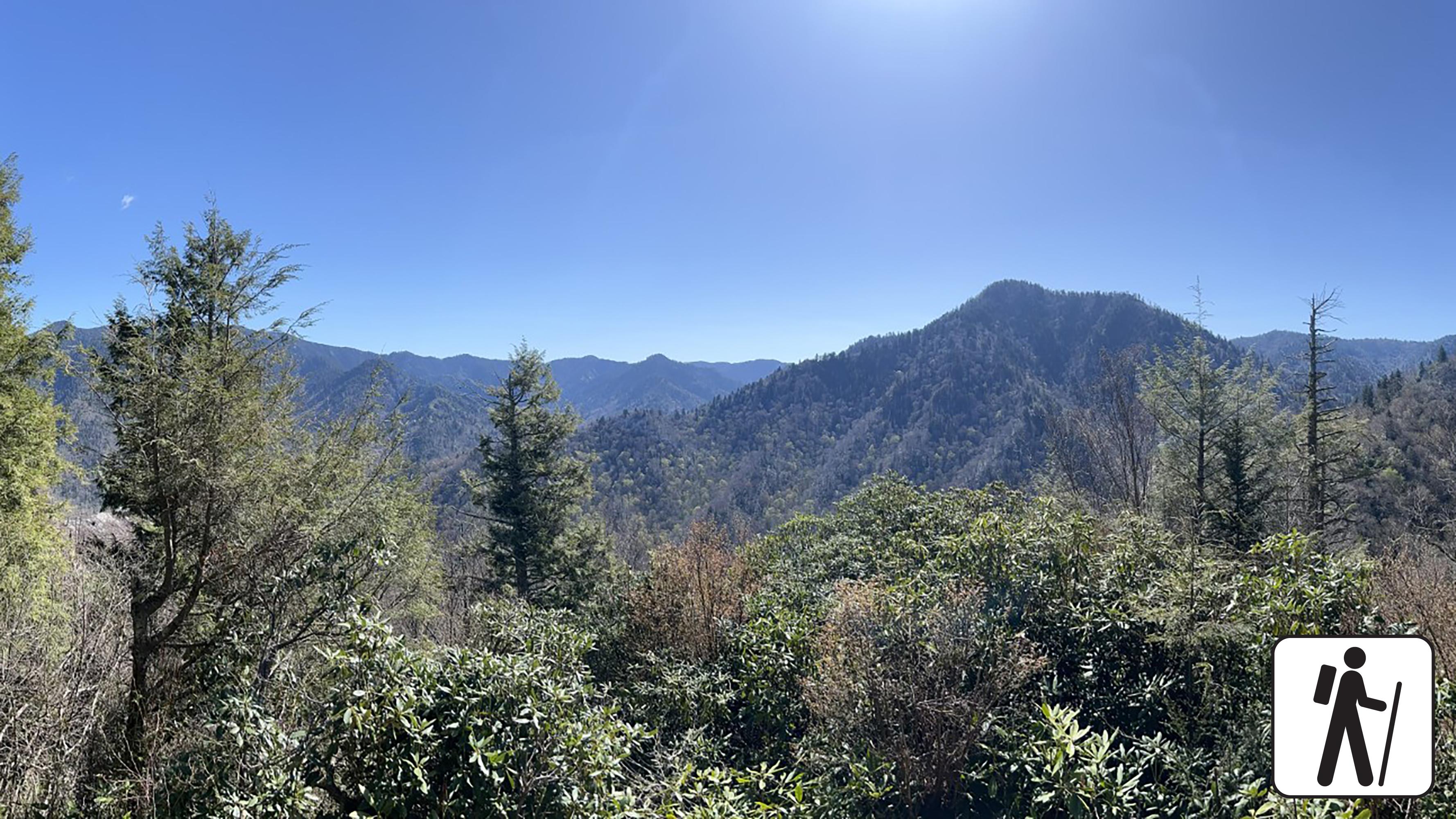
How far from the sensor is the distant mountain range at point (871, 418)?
9694 centimetres

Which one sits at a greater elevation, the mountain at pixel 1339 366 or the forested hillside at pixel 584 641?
the mountain at pixel 1339 366

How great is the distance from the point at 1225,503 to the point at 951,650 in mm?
10687

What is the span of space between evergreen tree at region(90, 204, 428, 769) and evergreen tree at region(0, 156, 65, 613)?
7.50ft

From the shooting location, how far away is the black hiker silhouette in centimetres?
162

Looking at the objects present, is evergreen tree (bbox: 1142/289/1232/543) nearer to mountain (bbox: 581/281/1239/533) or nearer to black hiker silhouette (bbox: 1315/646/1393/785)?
black hiker silhouette (bbox: 1315/646/1393/785)

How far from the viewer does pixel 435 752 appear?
3385 mm

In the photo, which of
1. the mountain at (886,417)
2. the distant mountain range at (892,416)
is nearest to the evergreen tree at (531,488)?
the distant mountain range at (892,416)

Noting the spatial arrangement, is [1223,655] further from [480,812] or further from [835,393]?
[835,393]

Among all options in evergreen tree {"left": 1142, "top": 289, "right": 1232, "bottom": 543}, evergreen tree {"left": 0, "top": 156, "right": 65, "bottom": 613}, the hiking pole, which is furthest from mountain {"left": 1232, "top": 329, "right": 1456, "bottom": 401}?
evergreen tree {"left": 0, "top": 156, "right": 65, "bottom": 613}

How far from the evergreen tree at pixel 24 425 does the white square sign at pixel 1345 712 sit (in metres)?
11.3

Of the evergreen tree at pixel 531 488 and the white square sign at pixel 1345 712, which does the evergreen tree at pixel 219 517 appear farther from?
the evergreen tree at pixel 531 488

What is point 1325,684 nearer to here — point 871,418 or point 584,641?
point 584,641

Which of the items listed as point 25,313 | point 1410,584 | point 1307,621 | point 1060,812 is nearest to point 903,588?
point 1060,812

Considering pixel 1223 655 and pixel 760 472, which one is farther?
pixel 760 472
